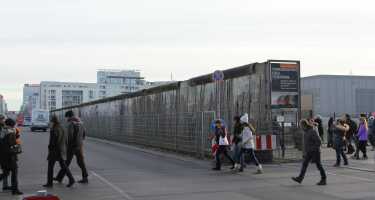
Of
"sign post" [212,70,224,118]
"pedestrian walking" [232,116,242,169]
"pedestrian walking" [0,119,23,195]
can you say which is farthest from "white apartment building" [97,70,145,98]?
"pedestrian walking" [0,119,23,195]

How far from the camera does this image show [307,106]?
3266cm

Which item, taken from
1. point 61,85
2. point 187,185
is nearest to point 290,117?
point 187,185

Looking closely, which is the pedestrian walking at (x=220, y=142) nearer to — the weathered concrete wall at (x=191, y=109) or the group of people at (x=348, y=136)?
the weathered concrete wall at (x=191, y=109)

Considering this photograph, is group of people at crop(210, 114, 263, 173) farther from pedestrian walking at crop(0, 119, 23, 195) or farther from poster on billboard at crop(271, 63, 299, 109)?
pedestrian walking at crop(0, 119, 23, 195)

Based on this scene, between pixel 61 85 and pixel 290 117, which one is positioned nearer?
pixel 290 117

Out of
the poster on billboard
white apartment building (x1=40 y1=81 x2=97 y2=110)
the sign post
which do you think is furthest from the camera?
white apartment building (x1=40 y1=81 x2=97 y2=110)

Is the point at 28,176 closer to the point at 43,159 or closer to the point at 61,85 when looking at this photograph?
the point at 43,159

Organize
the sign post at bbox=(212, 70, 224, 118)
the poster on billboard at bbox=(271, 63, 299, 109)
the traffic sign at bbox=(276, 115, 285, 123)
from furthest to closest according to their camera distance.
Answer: the sign post at bbox=(212, 70, 224, 118), the poster on billboard at bbox=(271, 63, 299, 109), the traffic sign at bbox=(276, 115, 285, 123)

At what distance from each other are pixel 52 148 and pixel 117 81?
9685cm

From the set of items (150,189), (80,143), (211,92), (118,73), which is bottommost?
(150,189)

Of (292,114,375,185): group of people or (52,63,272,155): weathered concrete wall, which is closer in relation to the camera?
(292,114,375,185): group of people

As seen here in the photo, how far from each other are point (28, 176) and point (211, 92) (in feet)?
30.4

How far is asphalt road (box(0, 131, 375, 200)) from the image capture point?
36.3 feet

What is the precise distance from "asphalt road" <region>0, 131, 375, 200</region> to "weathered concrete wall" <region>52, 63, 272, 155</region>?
225cm
